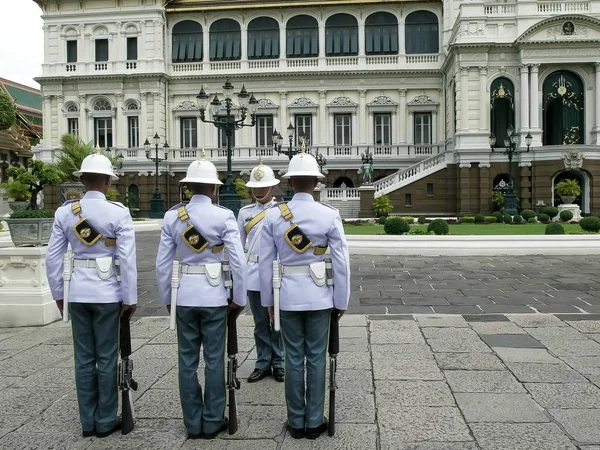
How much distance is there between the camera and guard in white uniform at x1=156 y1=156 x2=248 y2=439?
4.52 meters

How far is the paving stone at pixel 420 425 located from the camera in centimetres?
446

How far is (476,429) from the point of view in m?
4.61

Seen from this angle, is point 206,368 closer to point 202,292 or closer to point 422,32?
point 202,292

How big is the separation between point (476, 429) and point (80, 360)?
3.01 metres

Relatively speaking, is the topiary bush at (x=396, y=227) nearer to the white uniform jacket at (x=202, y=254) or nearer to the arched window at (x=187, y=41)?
the white uniform jacket at (x=202, y=254)

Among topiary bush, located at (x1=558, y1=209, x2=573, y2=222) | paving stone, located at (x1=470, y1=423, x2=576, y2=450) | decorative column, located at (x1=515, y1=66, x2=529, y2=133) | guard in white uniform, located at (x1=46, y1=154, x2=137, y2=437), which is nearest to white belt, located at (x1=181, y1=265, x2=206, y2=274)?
guard in white uniform, located at (x1=46, y1=154, x2=137, y2=437)

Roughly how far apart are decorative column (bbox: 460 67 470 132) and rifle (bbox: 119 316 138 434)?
31863 millimetres

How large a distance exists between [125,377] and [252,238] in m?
2.05


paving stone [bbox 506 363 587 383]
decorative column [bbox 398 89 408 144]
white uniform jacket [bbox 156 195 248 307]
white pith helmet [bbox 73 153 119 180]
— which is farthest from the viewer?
decorative column [bbox 398 89 408 144]

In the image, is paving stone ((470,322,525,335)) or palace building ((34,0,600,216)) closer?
paving stone ((470,322,525,335))

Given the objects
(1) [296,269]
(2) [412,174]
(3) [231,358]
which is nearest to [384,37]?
(2) [412,174]

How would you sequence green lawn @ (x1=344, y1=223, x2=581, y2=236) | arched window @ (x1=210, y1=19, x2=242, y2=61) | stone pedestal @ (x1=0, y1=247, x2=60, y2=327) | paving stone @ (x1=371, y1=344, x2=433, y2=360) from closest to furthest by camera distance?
paving stone @ (x1=371, y1=344, x2=433, y2=360)
stone pedestal @ (x1=0, y1=247, x2=60, y2=327)
green lawn @ (x1=344, y1=223, x2=581, y2=236)
arched window @ (x1=210, y1=19, x2=242, y2=61)

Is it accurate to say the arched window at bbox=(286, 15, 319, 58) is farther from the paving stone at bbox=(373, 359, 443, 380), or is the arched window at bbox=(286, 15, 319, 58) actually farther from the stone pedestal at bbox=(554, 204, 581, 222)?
the paving stone at bbox=(373, 359, 443, 380)

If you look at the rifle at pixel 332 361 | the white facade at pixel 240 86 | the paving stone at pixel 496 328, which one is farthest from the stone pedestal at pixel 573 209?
the rifle at pixel 332 361
